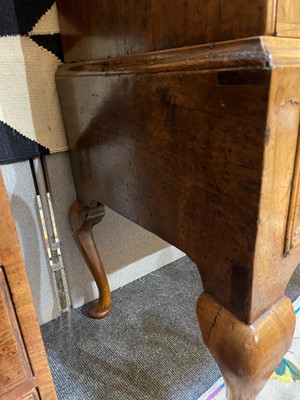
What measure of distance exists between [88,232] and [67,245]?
0.09m

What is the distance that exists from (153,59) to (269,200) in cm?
23

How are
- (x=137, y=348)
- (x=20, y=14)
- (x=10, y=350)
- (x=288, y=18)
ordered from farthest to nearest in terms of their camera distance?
(x=137, y=348)
(x=20, y=14)
(x=10, y=350)
(x=288, y=18)

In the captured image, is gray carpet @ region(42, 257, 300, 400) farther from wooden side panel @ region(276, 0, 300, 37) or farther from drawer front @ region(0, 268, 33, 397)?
wooden side panel @ region(276, 0, 300, 37)

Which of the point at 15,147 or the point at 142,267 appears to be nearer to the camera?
the point at 15,147

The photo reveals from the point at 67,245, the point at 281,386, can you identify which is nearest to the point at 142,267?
the point at 67,245

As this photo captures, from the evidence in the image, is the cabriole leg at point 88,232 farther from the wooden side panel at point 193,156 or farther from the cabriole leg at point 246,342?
the cabriole leg at point 246,342

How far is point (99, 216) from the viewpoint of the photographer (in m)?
0.79

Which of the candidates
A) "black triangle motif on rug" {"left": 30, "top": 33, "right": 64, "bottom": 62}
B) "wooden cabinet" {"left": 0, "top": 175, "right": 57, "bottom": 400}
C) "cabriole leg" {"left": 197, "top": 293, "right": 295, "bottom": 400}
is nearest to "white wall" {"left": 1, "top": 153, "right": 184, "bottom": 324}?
"black triangle motif on rug" {"left": 30, "top": 33, "right": 64, "bottom": 62}

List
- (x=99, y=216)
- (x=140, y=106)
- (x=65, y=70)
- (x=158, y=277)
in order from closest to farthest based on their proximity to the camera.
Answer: (x=140, y=106) → (x=65, y=70) → (x=99, y=216) → (x=158, y=277)

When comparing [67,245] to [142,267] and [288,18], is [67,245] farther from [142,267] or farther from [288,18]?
[288,18]

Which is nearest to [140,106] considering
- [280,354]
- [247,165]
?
[247,165]

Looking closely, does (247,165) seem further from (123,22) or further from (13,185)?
(13,185)

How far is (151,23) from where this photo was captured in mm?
425

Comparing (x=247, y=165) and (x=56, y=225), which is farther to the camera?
(x=56, y=225)
